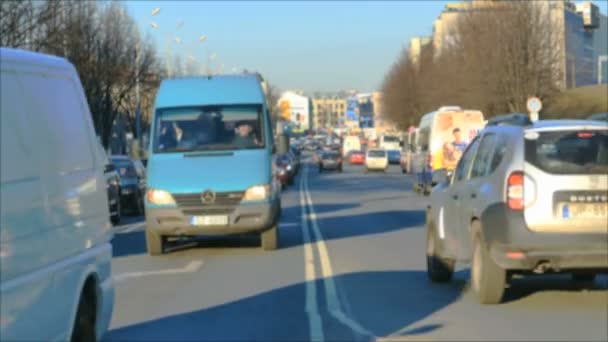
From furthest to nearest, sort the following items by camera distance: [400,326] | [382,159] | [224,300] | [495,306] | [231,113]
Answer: [382,159] → [231,113] → [224,300] → [495,306] → [400,326]

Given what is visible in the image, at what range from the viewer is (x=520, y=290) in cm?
1114

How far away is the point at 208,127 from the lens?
16391 mm

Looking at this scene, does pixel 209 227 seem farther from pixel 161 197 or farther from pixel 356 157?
pixel 356 157

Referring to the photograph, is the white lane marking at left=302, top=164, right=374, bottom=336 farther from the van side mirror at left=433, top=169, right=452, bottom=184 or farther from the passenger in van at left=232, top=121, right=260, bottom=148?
the passenger in van at left=232, top=121, right=260, bottom=148

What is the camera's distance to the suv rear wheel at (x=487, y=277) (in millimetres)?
9797

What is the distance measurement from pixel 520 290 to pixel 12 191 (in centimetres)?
741

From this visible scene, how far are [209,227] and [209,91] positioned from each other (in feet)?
8.46

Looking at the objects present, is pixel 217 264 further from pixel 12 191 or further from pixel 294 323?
pixel 12 191

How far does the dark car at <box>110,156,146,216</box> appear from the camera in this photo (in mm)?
27688

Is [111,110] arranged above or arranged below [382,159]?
above

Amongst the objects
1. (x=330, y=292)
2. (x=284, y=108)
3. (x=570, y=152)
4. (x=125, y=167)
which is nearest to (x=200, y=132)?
(x=330, y=292)

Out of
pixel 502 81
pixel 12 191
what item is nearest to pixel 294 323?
pixel 12 191

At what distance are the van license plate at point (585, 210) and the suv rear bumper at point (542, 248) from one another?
189mm

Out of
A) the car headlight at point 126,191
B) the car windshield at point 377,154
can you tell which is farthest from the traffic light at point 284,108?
the car headlight at point 126,191
